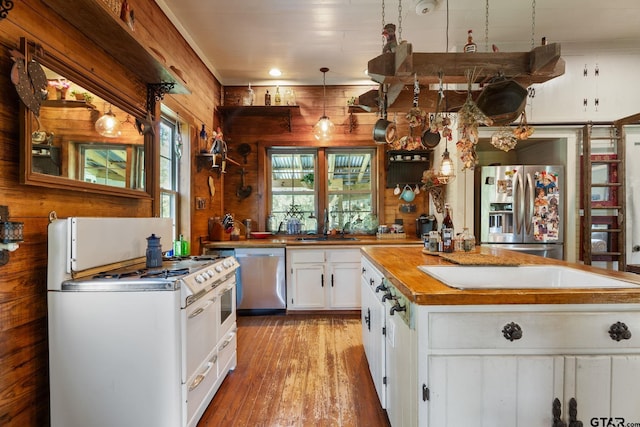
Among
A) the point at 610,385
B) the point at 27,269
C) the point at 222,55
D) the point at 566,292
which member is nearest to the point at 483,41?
the point at 222,55

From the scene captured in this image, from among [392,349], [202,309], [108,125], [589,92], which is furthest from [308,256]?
[589,92]

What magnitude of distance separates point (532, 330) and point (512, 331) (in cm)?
8

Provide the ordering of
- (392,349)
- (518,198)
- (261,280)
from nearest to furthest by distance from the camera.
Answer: (392,349), (518,198), (261,280)

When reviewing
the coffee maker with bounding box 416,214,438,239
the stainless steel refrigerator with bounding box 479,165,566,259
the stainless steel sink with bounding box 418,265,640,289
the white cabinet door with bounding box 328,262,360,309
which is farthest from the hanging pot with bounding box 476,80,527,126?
the white cabinet door with bounding box 328,262,360,309

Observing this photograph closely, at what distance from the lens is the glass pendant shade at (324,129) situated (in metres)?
3.91

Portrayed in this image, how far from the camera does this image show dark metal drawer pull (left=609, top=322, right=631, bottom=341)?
1.12 meters

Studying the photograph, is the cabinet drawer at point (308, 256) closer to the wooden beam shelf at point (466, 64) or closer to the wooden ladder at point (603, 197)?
the wooden beam shelf at point (466, 64)

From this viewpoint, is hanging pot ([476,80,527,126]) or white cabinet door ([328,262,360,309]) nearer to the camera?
hanging pot ([476,80,527,126])

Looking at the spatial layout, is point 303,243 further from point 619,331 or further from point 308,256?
point 619,331

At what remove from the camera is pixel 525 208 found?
3371 mm

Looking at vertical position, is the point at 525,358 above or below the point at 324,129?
below

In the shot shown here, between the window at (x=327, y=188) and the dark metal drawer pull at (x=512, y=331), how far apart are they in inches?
125

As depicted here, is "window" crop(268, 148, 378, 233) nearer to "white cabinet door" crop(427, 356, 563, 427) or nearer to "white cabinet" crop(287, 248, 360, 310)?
"white cabinet" crop(287, 248, 360, 310)

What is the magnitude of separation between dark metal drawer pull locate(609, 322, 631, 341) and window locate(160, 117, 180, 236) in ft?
10.3
